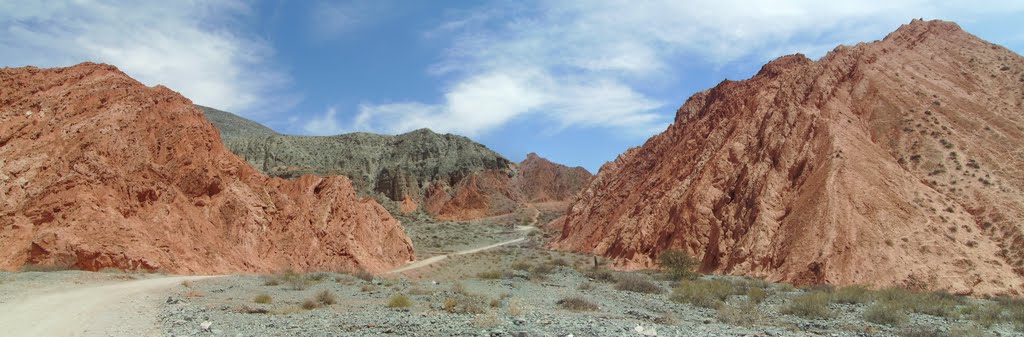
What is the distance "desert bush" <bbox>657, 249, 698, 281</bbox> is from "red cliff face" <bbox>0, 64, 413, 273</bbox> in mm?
15099

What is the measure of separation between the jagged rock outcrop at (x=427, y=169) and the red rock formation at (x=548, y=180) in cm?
17

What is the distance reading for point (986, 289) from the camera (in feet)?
78.6

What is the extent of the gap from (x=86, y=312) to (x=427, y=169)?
99.2 metres

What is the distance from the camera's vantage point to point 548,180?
382ft

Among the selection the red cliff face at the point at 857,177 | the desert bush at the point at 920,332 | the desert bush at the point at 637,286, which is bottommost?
the desert bush at the point at 920,332

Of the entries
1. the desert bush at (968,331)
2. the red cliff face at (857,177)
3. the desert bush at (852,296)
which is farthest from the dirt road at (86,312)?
the red cliff face at (857,177)

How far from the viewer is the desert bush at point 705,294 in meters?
19.6

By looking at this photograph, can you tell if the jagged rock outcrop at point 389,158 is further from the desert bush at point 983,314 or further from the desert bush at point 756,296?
the desert bush at point 983,314

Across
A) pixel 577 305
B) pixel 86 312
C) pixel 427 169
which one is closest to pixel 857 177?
pixel 577 305

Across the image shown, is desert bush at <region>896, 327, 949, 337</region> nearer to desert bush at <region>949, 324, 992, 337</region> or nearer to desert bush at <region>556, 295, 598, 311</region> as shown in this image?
desert bush at <region>949, 324, 992, 337</region>

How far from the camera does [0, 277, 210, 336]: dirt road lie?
437 inches

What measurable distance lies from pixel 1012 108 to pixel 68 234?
1771 inches

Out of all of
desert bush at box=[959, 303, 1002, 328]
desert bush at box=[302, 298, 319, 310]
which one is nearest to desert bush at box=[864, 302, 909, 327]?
desert bush at box=[959, 303, 1002, 328]

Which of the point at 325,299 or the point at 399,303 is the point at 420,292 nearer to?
the point at 399,303
